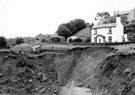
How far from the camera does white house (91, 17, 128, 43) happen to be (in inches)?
2099

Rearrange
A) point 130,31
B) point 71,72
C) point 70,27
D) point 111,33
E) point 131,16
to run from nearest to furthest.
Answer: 1. point 71,72
2. point 111,33
3. point 130,31
4. point 131,16
5. point 70,27

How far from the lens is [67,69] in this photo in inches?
1471

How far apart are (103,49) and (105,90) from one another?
367 inches

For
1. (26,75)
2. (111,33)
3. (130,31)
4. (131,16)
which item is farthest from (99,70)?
(131,16)

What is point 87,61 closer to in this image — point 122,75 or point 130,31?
point 122,75

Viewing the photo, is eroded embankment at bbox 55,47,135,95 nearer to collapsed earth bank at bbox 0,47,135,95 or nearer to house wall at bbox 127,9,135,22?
collapsed earth bank at bbox 0,47,135,95

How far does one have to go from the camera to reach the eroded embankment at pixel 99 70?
26180mm

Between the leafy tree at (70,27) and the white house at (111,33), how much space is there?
66.7ft

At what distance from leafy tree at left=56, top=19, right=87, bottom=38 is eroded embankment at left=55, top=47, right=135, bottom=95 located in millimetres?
36199

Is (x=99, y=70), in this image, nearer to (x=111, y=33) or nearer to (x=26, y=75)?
(x=26, y=75)

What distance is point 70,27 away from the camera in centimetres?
8106

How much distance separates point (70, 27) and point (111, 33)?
1137 inches

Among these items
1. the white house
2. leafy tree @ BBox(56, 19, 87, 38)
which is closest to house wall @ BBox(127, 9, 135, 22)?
leafy tree @ BBox(56, 19, 87, 38)

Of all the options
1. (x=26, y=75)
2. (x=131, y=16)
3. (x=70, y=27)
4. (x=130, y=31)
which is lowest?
(x=26, y=75)
